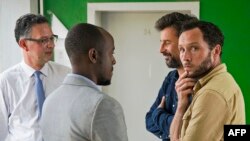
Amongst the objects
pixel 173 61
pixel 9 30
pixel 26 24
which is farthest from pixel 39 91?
pixel 9 30

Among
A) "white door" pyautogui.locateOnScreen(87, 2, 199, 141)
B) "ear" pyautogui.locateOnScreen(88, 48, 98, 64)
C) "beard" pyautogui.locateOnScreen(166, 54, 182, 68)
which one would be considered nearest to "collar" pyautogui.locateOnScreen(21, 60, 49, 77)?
"beard" pyautogui.locateOnScreen(166, 54, 182, 68)

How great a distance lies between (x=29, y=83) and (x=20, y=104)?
0.14 metres

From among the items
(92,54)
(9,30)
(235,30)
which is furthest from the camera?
(9,30)

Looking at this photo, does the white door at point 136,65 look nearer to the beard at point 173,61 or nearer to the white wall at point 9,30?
the white wall at point 9,30

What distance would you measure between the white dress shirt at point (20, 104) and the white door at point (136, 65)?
2130 millimetres

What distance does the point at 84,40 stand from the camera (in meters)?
1.32

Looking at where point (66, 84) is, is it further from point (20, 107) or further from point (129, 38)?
point (129, 38)

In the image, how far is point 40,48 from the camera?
2207mm

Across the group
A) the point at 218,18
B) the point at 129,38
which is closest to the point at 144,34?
the point at 129,38

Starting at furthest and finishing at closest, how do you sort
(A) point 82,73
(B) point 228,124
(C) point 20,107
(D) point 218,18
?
1. (D) point 218,18
2. (C) point 20,107
3. (B) point 228,124
4. (A) point 82,73

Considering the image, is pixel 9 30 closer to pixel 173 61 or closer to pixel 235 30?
pixel 235 30

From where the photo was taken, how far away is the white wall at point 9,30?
168 inches

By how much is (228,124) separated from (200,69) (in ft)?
0.86

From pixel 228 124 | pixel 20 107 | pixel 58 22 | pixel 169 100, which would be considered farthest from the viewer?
pixel 58 22
